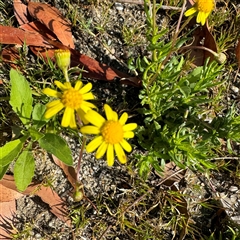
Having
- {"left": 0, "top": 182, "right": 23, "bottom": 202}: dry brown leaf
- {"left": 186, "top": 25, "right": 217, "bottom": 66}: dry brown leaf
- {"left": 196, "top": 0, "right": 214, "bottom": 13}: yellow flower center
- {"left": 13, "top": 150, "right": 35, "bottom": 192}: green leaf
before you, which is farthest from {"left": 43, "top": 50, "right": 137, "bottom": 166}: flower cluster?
{"left": 186, "top": 25, "right": 217, "bottom": 66}: dry brown leaf

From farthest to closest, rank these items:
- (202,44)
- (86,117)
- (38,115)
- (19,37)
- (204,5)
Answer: (202,44), (19,37), (38,115), (204,5), (86,117)

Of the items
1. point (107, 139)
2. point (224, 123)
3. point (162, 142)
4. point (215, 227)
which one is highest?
point (107, 139)

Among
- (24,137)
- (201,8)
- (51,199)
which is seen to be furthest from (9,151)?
(201,8)

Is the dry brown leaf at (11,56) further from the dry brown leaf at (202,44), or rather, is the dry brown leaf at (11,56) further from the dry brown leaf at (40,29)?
the dry brown leaf at (202,44)

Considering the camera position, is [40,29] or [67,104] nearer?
[67,104]

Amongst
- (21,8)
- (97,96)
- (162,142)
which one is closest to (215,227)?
(162,142)

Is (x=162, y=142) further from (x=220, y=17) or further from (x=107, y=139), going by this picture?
(x=220, y=17)

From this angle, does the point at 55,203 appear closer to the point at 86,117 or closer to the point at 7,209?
the point at 7,209

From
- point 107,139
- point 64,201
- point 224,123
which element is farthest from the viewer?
point 64,201
